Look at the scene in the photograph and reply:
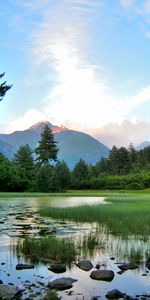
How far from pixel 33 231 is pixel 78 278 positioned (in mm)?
12092

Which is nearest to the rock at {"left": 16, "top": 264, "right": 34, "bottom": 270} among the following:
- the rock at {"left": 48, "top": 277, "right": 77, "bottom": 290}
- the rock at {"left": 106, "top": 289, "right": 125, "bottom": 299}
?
the rock at {"left": 48, "top": 277, "right": 77, "bottom": 290}

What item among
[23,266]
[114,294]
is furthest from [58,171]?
[114,294]

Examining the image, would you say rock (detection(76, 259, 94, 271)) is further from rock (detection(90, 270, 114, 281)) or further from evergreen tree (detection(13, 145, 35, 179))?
evergreen tree (detection(13, 145, 35, 179))

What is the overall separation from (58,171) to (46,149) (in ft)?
87.6

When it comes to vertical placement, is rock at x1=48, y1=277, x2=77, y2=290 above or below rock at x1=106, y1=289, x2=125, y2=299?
above

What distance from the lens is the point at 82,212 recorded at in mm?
36688

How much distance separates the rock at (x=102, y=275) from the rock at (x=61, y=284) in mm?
1116

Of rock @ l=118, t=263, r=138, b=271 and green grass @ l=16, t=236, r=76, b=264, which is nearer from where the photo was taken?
rock @ l=118, t=263, r=138, b=271

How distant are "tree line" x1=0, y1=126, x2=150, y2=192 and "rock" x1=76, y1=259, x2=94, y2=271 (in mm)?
72882

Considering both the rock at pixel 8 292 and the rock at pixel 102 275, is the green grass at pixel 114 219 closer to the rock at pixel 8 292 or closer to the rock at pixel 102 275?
the rock at pixel 102 275

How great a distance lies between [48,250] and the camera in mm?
18141

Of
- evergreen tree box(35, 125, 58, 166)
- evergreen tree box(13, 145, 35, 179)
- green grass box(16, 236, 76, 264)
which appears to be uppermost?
evergreen tree box(35, 125, 58, 166)

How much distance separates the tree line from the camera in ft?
363

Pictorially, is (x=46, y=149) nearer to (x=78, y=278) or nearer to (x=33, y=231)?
(x=33, y=231)
